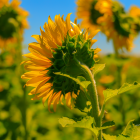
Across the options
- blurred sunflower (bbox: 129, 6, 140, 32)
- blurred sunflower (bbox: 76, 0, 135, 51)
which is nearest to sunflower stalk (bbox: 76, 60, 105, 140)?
blurred sunflower (bbox: 76, 0, 135, 51)

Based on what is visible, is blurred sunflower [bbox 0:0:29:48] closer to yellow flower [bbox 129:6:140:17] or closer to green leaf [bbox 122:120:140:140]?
yellow flower [bbox 129:6:140:17]

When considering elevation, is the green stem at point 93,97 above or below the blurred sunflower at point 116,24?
below

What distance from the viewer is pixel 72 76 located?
3.95ft

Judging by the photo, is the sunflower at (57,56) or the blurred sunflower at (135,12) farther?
the blurred sunflower at (135,12)

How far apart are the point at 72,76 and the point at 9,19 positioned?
3636 millimetres

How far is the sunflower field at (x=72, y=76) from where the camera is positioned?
3.75 ft

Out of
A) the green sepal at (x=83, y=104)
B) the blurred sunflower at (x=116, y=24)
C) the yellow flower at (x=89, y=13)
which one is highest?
the yellow flower at (x=89, y=13)

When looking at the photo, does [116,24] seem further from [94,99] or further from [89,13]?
[94,99]

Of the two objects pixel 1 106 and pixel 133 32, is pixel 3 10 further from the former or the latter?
pixel 133 32

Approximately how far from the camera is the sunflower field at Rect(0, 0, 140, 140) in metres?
1.14

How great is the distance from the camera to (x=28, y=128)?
331cm

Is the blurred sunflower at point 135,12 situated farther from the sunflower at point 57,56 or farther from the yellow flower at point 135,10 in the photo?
the sunflower at point 57,56

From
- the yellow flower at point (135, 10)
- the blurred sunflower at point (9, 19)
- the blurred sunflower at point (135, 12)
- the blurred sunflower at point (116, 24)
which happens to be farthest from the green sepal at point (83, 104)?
the blurred sunflower at point (9, 19)

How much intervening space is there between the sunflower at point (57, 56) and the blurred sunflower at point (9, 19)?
124 inches
